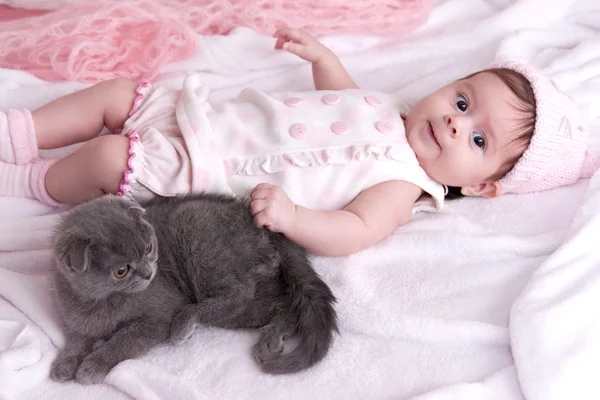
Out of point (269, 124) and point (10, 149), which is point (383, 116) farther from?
point (10, 149)

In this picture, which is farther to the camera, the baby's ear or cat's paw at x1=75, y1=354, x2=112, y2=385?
the baby's ear

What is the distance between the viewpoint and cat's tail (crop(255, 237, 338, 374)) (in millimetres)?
1241

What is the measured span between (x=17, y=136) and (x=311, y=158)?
2.44 ft

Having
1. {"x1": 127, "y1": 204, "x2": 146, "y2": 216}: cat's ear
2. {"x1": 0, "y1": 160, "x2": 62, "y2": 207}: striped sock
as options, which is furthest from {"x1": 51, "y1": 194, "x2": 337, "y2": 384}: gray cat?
{"x1": 0, "y1": 160, "x2": 62, "y2": 207}: striped sock

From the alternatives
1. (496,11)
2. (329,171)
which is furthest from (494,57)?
(329,171)

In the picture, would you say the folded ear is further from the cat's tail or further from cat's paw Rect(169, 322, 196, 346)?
the cat's tail

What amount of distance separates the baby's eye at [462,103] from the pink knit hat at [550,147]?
0.56ft

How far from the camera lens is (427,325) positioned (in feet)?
4.35

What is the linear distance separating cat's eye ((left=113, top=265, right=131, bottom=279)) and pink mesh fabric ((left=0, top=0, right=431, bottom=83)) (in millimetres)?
858

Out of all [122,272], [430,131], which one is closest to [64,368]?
[122,272]

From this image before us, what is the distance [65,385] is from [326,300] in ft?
1.79

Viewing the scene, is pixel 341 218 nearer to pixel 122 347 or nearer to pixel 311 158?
pixel 311 158

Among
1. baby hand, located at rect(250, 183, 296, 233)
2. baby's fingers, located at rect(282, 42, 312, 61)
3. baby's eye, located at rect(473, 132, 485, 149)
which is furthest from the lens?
baby's fingers, located at rect(282, 42, 312, 61)

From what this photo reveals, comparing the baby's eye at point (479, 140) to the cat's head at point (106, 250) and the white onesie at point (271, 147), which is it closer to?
the white onesie at point (271, 147)
